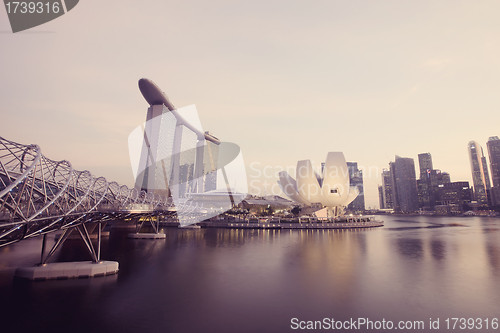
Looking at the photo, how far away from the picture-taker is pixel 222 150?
633 ft

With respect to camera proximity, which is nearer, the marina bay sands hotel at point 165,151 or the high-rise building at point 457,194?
the marina bay sands hotel at point 165,151

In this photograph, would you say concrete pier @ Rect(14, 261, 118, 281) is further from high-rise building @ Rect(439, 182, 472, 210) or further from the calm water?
high-rise building @ Rect(439, 182, 472, 210)

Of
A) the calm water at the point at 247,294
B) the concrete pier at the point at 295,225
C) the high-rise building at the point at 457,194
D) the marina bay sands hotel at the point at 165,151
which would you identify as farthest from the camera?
the high-rise building at the point at 457,194

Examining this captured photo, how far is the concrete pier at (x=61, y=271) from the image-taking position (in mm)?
14500

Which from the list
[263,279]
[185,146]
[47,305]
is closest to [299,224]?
[263,279]

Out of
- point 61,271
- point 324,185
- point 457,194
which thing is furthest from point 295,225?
point 457,194

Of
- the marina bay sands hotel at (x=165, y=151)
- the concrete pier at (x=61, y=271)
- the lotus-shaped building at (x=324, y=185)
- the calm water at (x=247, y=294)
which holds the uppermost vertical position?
the marina bay sands hotel at (x=165, y=151)

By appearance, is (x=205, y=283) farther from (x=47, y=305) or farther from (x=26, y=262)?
(x=26, y=262)

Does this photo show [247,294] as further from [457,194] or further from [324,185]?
[457,194]

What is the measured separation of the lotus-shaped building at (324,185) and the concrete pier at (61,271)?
153ft

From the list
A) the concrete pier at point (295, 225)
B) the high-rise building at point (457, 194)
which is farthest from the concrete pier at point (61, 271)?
the high-rise building at point (457, 194)

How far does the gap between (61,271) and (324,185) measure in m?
49.4

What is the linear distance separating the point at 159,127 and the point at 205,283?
90.3 m

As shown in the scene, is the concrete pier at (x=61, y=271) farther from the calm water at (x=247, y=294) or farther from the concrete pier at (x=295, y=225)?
the concrete pier at (x=295, y=225)
